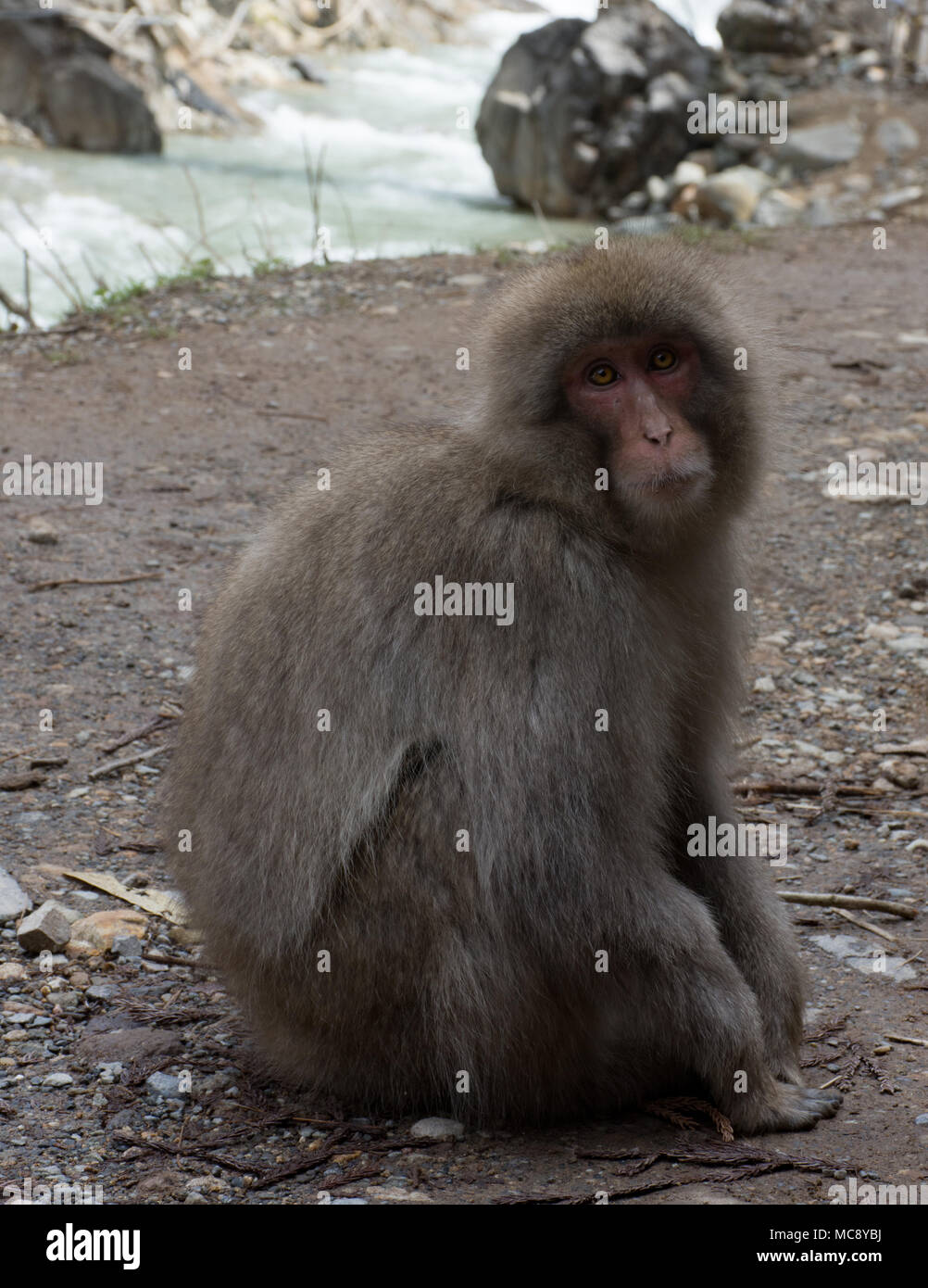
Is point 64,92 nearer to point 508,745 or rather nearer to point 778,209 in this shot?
point 778,209

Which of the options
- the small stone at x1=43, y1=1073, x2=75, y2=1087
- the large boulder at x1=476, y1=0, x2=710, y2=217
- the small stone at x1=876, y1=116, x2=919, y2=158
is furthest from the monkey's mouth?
the large boulder at x1=476, y1=0, x2=710, y2=217

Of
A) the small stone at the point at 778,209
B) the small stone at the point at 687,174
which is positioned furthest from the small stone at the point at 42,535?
the small stone at the point at 687,174

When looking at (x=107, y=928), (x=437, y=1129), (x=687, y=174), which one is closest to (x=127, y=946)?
(x=107, y=928)

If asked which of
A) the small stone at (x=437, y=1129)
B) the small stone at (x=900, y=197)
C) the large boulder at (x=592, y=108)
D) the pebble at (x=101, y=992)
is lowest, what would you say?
the small stone at (x=437, y=1129)

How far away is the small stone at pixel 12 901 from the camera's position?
12.9 ft

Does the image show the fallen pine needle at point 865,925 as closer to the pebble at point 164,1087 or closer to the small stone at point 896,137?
the pebble at point 164,1087

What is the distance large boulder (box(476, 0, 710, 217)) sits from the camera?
1692 centimetres

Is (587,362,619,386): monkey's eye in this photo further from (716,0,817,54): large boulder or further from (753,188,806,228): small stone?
(716,0,817,54): large boulder

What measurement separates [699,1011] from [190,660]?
2768 mm

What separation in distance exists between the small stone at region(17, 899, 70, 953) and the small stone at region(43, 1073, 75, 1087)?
52 centimetres

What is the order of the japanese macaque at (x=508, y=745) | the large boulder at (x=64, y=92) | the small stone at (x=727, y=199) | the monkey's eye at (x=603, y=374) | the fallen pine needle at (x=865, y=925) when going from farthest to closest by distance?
the large boulder at (x=64, y=92) → the small stone at (x=727, y=199) → the fallen pine needle at (x=865, y=925) → the monkey's eye at (x=603, y=374) → the japanese macaque at (x=508, y=745)

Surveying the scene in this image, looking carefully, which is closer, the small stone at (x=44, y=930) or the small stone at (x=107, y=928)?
the small stone at (x=44, y=930)

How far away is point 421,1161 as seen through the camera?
10.3 ft

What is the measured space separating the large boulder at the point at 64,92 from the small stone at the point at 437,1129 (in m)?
17.5
